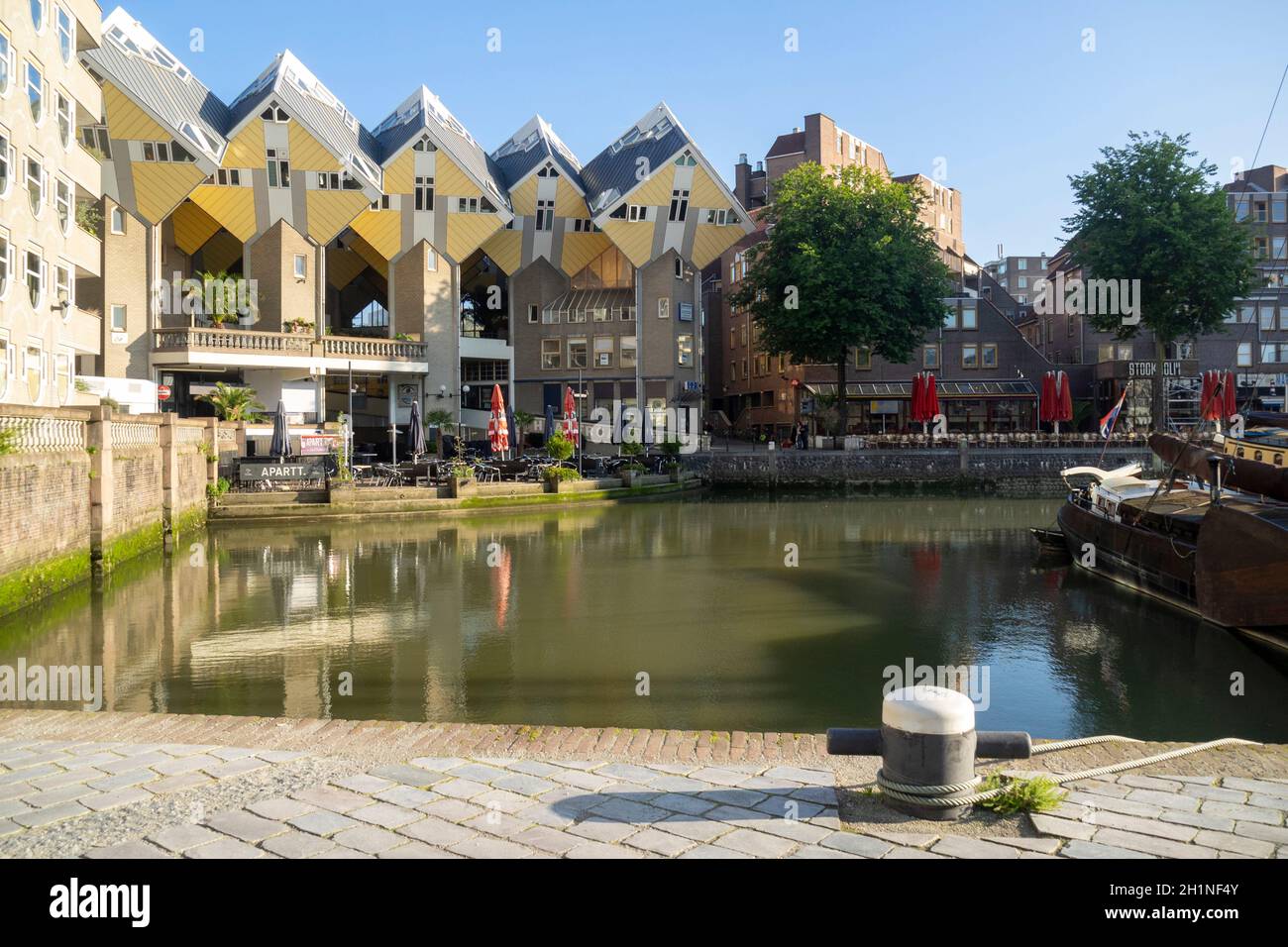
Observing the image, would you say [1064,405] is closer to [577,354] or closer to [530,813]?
[577,354]

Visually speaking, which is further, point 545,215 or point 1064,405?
point 545,215

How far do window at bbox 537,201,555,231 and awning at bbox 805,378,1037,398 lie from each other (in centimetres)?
1943

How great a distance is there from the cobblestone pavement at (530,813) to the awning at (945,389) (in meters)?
55.0

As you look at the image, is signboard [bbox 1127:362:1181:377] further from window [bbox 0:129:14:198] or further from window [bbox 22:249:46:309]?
window [bbox 0:129:14:198]

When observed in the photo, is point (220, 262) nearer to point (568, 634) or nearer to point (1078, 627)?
point (568, 634)

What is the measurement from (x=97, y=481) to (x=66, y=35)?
12.8 m

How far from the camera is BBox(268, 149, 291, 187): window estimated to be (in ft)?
157

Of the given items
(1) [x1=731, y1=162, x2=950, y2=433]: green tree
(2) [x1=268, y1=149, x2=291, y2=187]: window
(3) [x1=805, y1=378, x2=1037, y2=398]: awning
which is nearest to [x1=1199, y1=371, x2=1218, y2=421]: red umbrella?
(3) [x1=805, y1=378, x2=1037, y2=398]: awning

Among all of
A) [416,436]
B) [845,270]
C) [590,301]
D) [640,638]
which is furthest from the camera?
[590,301]

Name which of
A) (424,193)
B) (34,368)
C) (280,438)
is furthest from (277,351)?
(34,368)

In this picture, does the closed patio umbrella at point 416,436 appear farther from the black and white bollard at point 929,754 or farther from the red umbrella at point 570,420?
the black and white bollard at point 929,754

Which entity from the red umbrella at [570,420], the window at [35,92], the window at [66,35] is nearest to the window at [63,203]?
the window at [35,92]

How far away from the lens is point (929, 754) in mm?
5359

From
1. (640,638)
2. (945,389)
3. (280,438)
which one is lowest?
(640,638)
